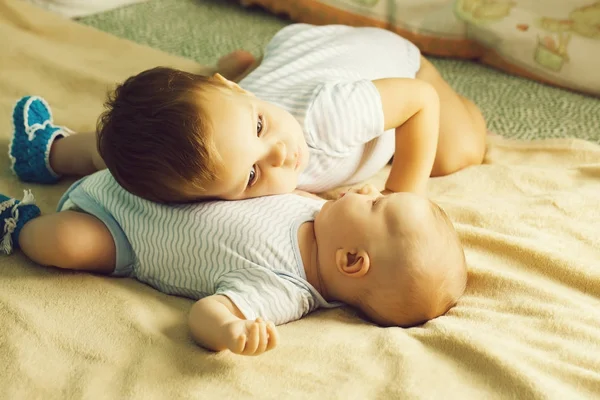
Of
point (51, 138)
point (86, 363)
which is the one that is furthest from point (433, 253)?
point (51, 138)

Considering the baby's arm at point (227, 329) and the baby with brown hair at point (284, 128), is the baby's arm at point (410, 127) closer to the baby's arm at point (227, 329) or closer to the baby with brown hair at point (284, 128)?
the baby with brown hair at point (284, 128)

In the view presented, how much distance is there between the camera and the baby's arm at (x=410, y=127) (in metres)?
1.13

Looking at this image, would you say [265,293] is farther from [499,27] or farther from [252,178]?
[499,27]

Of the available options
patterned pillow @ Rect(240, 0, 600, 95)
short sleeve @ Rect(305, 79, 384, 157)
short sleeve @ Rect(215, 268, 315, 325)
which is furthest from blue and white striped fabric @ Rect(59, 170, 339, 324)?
patterned pillow @ Rect(240, 0, 600, 95)

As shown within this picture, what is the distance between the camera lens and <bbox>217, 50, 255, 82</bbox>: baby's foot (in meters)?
1.51

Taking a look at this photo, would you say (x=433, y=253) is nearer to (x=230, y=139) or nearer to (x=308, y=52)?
(x=230, y=139)

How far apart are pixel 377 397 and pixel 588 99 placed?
107cm

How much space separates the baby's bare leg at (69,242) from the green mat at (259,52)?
77cm

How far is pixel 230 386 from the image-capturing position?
76 cm

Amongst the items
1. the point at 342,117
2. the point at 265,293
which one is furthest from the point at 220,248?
the point at 342,117

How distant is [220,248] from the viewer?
921 mm

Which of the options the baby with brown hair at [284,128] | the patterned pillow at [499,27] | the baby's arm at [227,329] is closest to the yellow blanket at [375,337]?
the baby's arm at [227,329]

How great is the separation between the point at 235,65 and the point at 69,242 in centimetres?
69

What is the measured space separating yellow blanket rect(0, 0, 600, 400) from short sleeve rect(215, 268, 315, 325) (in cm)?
2
